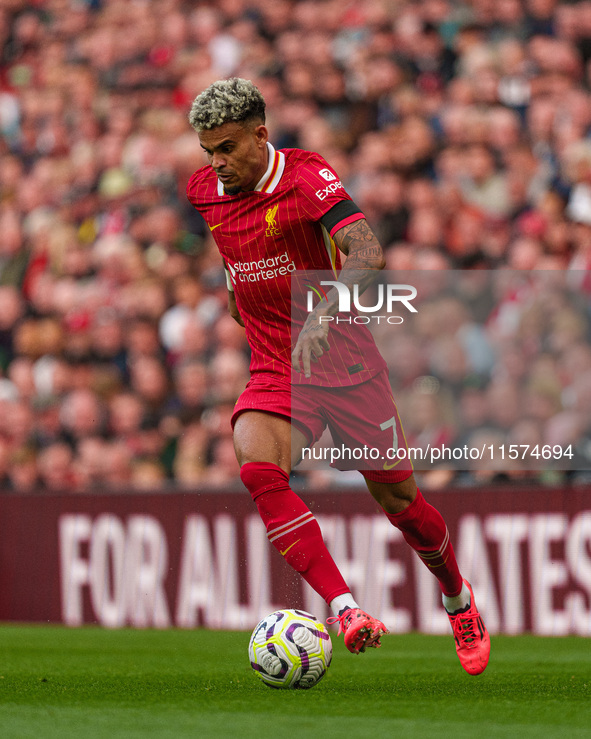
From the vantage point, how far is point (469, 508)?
8.94 meters

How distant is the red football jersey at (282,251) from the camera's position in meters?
5.33

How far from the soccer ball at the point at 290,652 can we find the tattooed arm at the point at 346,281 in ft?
3.09

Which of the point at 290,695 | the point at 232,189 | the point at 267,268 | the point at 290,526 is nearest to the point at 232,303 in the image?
the point at 267,268

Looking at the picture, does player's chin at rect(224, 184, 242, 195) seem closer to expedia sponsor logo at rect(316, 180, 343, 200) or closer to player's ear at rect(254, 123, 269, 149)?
player's ear at rect(254, 123, 269, 149)

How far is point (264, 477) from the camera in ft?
16.6

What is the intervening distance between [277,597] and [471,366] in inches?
87.4

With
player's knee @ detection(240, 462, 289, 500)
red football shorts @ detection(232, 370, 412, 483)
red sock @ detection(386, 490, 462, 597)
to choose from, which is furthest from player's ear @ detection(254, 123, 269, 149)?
red sock @ detection(386, 490, 462, 597)

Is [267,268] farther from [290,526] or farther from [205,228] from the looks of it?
[205,228]

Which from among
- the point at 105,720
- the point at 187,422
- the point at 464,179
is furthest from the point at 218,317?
the point at 105,720

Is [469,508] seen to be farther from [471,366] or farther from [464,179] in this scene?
[464,179]

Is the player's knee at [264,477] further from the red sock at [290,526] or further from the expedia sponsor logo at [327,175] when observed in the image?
the expedia sponsor logo at [327,175]

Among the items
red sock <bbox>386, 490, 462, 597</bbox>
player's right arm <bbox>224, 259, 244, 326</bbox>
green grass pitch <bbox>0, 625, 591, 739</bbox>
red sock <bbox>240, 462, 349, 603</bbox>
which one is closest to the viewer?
green grass pitch <bbox>0, 625, 591, 739</bbox>

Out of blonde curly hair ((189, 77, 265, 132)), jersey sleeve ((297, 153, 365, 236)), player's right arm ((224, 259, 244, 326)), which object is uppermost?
blonde curly hair ((189, 77, 265, 132))

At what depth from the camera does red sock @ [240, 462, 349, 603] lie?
5.04 m
